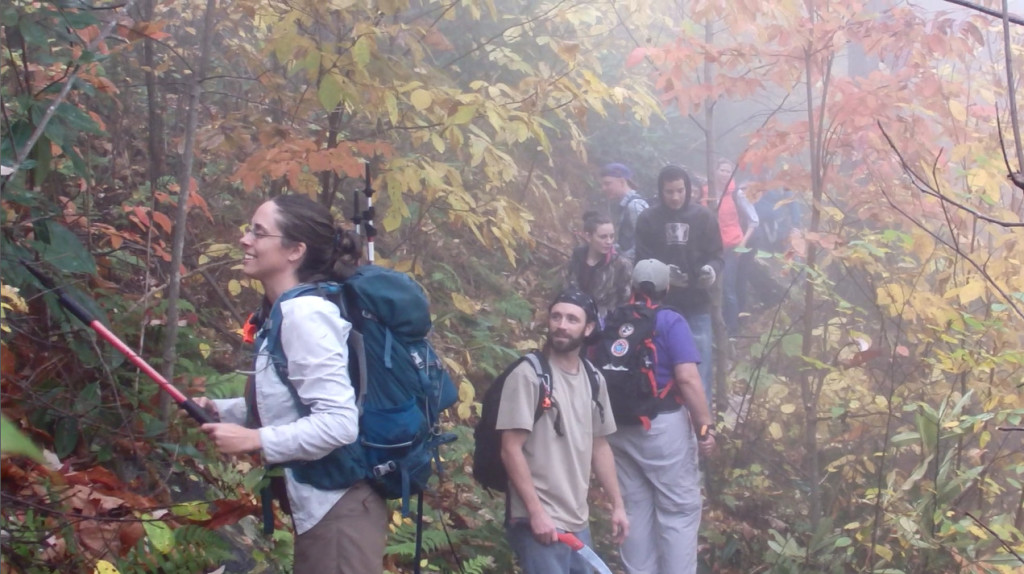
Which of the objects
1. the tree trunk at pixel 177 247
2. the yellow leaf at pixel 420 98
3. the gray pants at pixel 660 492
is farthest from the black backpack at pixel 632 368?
the tree trunk at pixel 177 247

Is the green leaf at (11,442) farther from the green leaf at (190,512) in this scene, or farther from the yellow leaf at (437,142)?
the yellow leaf at (437,142)

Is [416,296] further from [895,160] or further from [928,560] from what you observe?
[895,160]

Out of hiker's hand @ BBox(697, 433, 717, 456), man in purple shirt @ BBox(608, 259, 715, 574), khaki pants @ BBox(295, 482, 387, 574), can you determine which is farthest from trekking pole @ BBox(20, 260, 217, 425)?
hiker's hand @ BBox(697, 433, 717, 456)

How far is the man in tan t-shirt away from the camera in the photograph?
452 centimetres

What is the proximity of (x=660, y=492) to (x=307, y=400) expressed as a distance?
3366 millimetres

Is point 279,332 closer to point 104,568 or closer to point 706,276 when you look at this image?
point 104,568

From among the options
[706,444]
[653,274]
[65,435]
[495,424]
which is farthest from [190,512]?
[706,444]

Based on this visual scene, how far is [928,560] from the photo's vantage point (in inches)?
226

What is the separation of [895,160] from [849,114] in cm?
55

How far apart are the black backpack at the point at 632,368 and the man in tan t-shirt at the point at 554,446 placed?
37 centimetres

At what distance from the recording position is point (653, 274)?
5.64m

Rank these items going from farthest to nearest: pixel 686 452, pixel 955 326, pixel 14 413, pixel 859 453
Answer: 1. pixel 859 453
2. pixel 955 326
3. pixel 686 452
4. pixel 14 413

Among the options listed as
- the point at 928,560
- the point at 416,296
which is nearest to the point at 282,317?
the point at 416,296

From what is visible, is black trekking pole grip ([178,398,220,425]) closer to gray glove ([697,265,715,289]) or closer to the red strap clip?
the red strap clip
